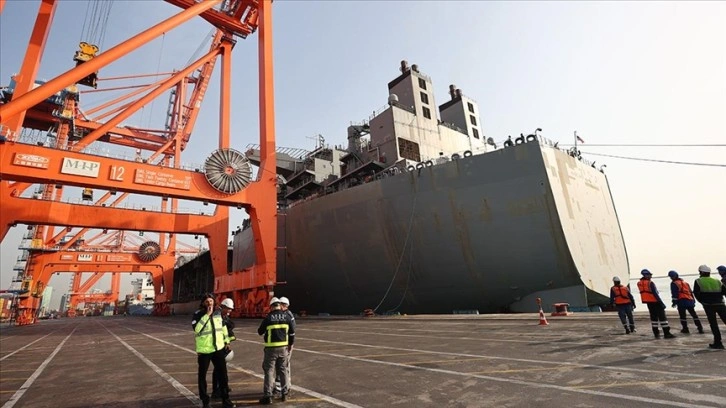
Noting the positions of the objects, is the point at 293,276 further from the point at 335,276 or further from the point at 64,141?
the point at 64,141

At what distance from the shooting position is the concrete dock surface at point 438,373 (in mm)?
4500

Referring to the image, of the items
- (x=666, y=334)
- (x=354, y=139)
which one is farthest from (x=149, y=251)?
(x=666, y=334)

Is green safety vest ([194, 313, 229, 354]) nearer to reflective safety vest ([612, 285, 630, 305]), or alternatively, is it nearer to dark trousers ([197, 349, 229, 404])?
dark trousers ([197, 349, 229, 404])

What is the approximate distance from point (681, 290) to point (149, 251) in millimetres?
52164

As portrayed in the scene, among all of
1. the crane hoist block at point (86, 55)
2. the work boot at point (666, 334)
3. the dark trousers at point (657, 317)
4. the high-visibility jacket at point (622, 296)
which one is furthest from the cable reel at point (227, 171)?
the work boot at point (666, 334)

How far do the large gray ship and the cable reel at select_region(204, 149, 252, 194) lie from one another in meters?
4.95

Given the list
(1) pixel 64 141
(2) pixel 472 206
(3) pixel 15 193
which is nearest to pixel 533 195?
(2) pixel 472 206

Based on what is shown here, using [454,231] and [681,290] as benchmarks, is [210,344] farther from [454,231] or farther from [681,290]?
[454,231]

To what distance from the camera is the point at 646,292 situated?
874cm

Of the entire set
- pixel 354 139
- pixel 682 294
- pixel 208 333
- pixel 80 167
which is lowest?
pixel 682 294

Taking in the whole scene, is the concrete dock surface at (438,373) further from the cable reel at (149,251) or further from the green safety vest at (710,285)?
the cable reel at (149,251)

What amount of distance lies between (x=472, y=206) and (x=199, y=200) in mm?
14842

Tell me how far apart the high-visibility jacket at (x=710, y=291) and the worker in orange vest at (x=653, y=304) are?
2.48 ft

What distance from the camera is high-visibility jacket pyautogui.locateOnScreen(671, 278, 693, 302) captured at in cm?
838
